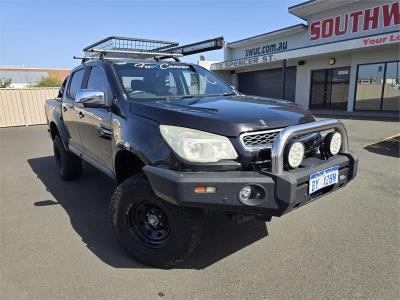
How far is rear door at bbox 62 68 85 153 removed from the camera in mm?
4438

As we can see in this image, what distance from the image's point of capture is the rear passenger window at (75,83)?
452 centimetres

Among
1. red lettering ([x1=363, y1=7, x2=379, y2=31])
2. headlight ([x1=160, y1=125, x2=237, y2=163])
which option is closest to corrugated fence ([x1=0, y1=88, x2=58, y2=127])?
headlight ([x1=160, y1=125, x2=237, y2=163])

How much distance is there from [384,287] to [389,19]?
612 inches

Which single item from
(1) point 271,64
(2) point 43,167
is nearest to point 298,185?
(2) point 43,167

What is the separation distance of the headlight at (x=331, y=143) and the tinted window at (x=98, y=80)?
229 cm

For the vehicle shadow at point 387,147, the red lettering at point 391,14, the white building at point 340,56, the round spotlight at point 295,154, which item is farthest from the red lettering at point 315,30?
the round spotlight at point 295,154

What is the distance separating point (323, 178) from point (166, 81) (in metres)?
2.06

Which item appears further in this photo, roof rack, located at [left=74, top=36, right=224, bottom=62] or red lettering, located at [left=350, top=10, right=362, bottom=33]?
red lettering, located at [left=350, top=10, right=362, bottom=33]

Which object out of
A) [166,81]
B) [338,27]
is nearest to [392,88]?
[338,27]

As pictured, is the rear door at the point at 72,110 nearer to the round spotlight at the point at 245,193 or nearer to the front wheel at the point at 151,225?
the front wheel at the point at 151,225

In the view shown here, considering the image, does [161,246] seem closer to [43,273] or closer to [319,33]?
[43,273]

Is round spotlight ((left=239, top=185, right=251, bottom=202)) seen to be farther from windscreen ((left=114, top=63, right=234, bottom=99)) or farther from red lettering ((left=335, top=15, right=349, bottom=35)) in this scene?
red lettering ((left=335, top=15, right=349, bottom=35))

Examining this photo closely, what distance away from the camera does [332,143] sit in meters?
2.79

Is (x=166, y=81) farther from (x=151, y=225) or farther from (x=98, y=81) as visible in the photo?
(x=151, y=225)
